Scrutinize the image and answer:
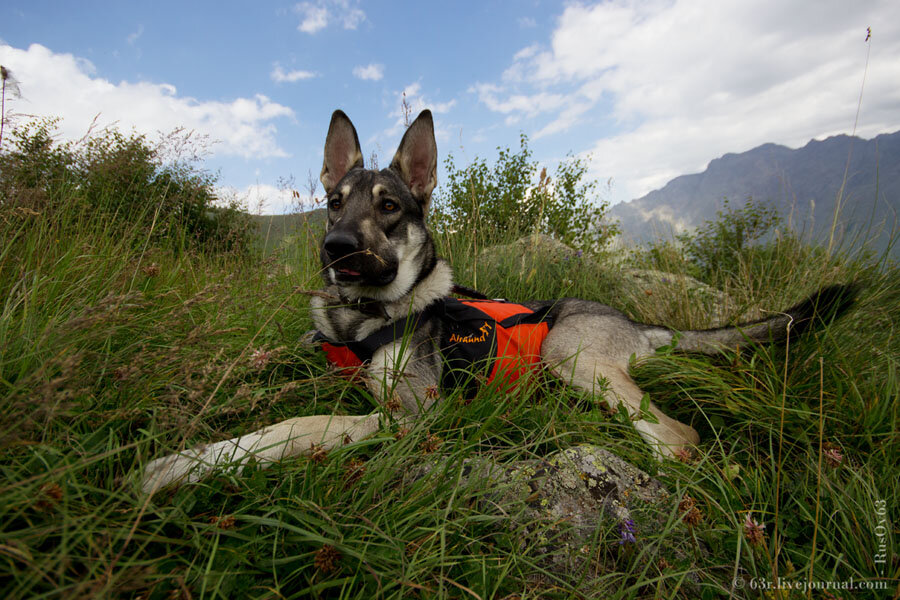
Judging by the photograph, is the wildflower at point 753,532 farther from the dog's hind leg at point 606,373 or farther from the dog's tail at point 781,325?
the dog's tail at point 781,325

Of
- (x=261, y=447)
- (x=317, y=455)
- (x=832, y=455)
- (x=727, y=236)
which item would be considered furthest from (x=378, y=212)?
(x=727, y=236)

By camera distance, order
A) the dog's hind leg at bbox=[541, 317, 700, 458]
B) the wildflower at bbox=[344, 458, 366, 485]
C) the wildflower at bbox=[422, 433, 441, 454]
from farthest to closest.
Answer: the dog's hind leg at bbox=[541, 317, 700, 458], the wildflower at bbox=[422, 433, 441, 454], the wildflower at bbox=[344, 458, 366, 485]

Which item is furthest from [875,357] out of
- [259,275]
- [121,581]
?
[259,275]

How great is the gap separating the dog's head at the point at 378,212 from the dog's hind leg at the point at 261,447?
3.35ft

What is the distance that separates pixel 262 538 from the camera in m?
1.12

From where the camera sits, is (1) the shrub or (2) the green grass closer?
(2) the green grass

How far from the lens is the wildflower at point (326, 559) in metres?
1.09

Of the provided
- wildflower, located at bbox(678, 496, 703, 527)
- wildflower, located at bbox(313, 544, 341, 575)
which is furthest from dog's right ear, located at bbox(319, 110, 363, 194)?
wildflower, located at bbox(678, 496, 703, 527)

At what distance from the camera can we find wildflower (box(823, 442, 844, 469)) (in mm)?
1811

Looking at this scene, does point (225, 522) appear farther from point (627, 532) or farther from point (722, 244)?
point (722, 244)

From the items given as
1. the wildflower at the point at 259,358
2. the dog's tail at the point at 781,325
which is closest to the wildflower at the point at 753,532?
the dog's tail at the point at 781,325

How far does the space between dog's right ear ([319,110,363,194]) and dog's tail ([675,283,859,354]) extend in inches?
133

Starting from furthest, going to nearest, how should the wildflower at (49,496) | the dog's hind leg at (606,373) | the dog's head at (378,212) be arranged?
1. the dog's head at (378,212)
2. the dog's hind leg at (606,373)
3. the wildflower at (49,496)

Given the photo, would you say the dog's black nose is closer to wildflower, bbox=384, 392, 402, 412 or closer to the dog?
the dog
